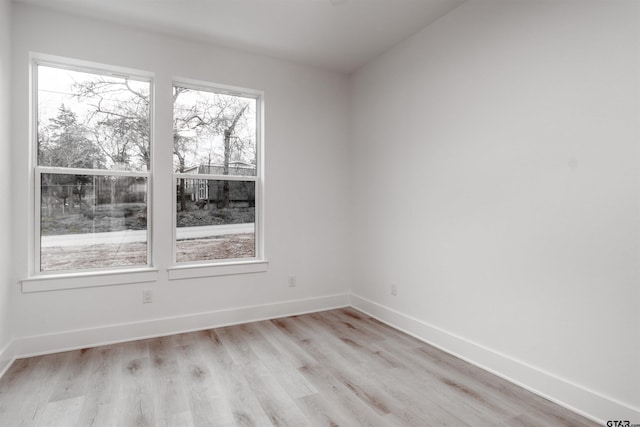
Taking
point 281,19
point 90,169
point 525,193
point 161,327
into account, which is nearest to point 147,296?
point 161,327

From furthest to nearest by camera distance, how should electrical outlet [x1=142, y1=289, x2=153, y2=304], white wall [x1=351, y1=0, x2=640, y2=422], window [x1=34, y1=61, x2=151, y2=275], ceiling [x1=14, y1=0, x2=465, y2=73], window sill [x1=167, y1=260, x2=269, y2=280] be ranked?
window sill [x1=167, y1=260, x2=269, y2=280] → electrical outlet [x1=142, y1=289, x2=153, y2=304] → window [x1=34, y1=61, x2=151, y2=275] → ceiling [x1=14, y1=0, x2=465, y2=73] → white wall [x1=351, y1=0, x2=640, y2=422]

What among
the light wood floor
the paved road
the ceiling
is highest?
the ceiling

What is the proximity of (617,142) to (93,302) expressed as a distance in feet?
12.7

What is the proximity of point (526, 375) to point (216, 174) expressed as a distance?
10.3ft

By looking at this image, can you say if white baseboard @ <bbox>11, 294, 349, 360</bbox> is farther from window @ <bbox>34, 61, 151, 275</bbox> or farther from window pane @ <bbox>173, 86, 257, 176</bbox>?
window pane @ <bbox>173, 86, 257, 176</bbox>

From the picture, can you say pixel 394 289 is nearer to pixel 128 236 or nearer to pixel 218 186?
pixel 218 186

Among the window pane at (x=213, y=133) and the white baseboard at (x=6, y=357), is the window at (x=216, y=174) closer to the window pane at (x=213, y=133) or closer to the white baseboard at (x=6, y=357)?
the window pane at (x=213, y=133)

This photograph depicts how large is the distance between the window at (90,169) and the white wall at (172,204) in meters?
0.16

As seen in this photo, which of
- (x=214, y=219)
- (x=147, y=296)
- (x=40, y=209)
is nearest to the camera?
(x=40, y=209)

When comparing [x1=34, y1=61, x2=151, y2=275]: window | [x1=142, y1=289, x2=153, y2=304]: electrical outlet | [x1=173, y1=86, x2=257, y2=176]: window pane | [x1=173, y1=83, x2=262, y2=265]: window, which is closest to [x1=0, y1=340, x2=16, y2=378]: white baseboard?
[x1=34, y1=61, x2=151, y2=275]: window

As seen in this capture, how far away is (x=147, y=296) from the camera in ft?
10.5

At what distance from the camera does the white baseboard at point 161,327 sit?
2818mm

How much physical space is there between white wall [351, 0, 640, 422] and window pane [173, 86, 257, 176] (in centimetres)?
151

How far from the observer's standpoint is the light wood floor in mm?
1994
